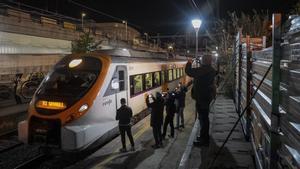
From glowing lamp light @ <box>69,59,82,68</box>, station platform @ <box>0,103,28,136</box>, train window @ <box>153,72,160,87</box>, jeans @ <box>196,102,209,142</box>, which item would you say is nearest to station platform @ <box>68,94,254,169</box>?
jeans @ <box>196,102,209,142</box>

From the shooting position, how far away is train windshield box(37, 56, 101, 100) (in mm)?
9219

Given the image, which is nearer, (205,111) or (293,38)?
(293,38)

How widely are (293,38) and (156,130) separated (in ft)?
23.3

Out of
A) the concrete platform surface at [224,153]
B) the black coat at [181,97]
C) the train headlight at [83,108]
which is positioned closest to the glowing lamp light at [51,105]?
the train headlight at [83,108]

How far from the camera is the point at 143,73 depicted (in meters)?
14.1

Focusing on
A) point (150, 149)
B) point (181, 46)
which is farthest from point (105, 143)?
point (181, 46)

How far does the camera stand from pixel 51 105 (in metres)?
8.99

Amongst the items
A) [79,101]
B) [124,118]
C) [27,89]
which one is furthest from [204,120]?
[27,89]

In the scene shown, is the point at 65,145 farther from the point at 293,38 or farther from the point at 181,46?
→ the point at 181,46

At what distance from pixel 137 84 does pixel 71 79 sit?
382cm

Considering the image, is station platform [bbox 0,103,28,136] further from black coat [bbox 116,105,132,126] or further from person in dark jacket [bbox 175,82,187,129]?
person in dark jacket [bbox 175,82,187,129]

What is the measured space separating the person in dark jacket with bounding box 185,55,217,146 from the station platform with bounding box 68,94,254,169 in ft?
1.05

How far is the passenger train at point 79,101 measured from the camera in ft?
28.2

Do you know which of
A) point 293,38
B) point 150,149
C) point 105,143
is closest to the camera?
point 293,38
